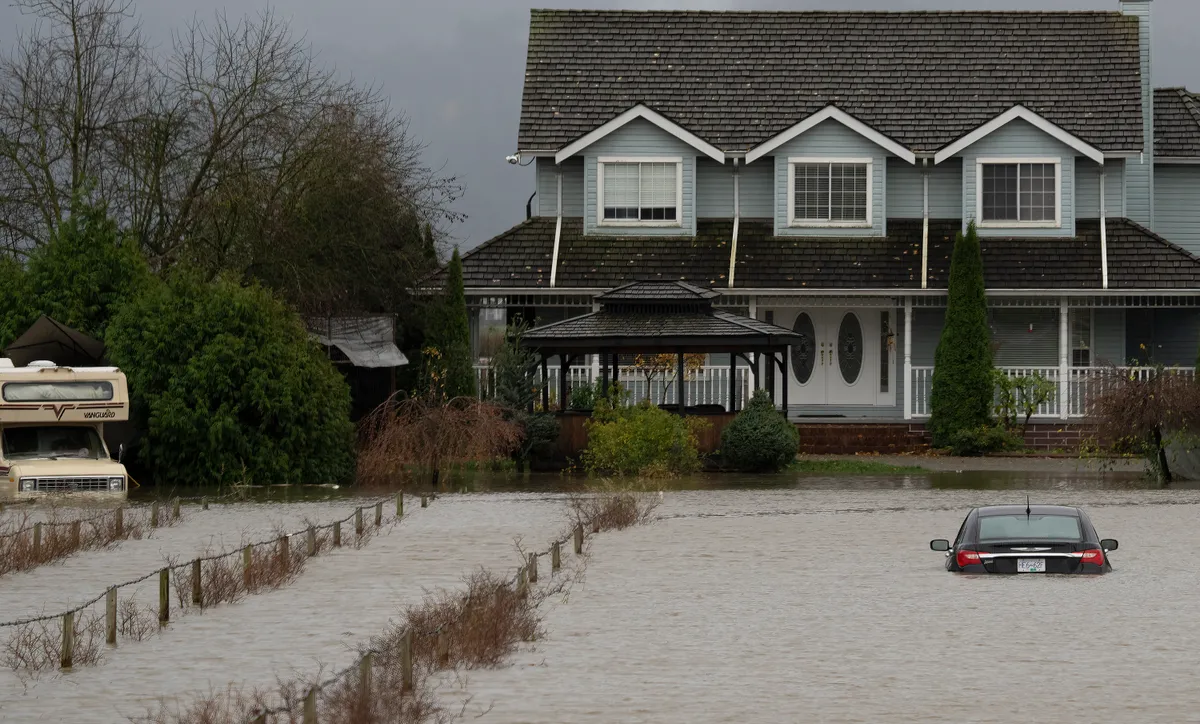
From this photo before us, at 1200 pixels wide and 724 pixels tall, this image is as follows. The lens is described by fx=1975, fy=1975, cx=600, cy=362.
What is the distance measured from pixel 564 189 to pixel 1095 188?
12034 millimetres

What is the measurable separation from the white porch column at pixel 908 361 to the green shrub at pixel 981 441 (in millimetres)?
1717

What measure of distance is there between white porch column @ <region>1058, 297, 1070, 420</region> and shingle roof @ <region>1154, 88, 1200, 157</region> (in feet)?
17.8

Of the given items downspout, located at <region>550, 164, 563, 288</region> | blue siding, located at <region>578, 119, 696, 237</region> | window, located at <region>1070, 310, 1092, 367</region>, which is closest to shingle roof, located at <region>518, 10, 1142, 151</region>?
blue siding, located at <region>578, 119, 696, 237</region>

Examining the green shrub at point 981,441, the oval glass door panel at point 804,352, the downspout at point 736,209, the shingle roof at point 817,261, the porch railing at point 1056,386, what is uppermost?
the downspout at point 736,209

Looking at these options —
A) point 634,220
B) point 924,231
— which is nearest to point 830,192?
point 924,231

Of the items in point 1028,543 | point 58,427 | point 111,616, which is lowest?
point 111,616

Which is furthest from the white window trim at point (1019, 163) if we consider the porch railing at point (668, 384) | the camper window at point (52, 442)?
the camper window at point (52, 442)

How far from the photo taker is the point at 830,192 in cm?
4428

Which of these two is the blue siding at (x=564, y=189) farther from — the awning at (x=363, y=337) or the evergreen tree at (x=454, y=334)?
the awning at (x=363, y=337)

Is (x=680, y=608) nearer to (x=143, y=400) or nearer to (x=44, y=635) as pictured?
(x=44, y=635)

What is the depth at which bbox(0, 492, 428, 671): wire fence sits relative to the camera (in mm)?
16255

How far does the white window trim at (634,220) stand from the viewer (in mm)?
44062

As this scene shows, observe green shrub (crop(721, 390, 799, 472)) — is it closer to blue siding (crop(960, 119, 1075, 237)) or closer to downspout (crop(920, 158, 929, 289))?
downspout (crop(920, 158, 929, 289))

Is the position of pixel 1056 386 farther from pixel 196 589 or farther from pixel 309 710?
pixel 309 710
